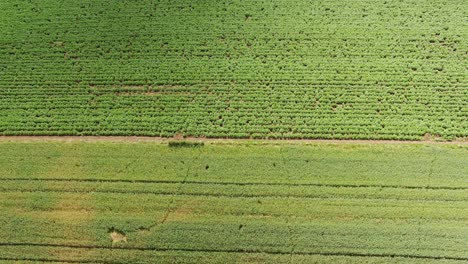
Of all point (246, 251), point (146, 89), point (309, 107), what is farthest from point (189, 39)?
point (246, 251)

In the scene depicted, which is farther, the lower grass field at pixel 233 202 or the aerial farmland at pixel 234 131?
the aerial farmland at pixel 234 131

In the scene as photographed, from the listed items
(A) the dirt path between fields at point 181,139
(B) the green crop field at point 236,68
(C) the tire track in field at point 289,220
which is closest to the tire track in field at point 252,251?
(C) the tire track in field at point 289,220

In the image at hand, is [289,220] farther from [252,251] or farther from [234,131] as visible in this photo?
[234,131]

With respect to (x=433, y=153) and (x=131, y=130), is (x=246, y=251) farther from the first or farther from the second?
(x=433, y=153)

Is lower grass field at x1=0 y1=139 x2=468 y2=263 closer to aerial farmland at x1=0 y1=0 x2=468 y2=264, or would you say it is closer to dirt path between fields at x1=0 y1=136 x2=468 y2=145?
aerial farmland at x1=0 y1=0 x2=468 y2=264

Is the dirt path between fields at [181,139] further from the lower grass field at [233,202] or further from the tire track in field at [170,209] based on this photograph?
the tire track in field at [170,209]

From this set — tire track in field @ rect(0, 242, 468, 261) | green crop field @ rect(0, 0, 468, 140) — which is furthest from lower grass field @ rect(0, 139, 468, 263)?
green crop field @ rect(0, 0, 468, 140)

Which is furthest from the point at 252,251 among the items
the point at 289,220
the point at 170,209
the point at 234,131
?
the point at 234,131
